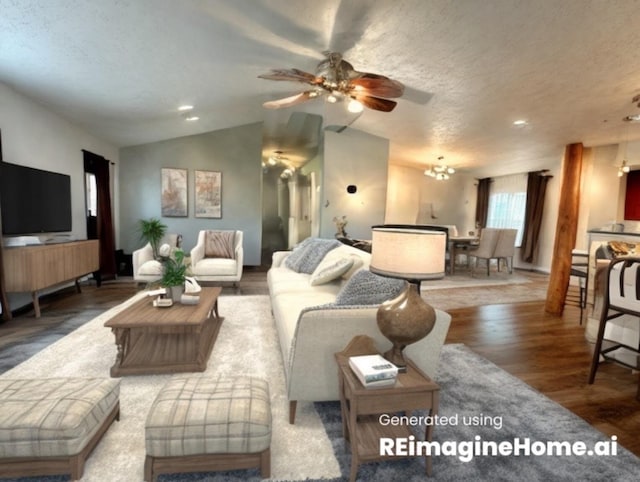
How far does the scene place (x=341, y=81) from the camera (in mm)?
2797

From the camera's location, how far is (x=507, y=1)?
6.54 feet

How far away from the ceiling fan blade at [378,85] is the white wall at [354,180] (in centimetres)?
Answer: 317

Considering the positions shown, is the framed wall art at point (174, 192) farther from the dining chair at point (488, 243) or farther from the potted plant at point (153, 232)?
the dining chair at point (488, 243)

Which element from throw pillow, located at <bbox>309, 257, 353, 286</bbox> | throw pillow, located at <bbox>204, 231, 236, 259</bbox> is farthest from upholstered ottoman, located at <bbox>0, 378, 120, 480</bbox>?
throw pillow, located at <bbox>204, 231, 236, 259</bbox>

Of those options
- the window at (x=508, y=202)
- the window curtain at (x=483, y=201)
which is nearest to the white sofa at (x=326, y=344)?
the window at (x=508, y=202)

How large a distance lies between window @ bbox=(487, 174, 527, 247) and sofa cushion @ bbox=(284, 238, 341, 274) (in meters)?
6.18

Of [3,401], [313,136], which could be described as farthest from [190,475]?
[313,136]

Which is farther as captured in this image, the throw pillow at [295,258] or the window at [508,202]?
the window at [508,202]

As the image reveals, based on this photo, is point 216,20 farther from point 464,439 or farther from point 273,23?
point 464,439

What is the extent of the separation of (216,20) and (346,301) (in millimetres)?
2366

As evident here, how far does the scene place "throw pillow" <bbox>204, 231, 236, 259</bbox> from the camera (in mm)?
5008

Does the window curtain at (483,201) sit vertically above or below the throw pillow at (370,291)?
above

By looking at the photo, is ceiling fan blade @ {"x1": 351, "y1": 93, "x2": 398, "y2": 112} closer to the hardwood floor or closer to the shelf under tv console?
the hardwood floor

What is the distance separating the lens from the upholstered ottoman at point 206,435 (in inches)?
49.5
